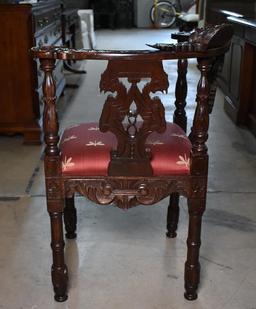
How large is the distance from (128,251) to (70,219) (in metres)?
0.29

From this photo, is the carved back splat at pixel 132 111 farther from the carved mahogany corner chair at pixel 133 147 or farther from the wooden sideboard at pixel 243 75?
the wooden sideboard at pixel 243 75

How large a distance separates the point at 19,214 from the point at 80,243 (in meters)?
0.42

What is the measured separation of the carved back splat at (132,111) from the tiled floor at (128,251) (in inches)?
18.7

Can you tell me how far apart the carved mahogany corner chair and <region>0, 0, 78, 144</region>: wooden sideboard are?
1.72 m

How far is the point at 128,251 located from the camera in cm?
201

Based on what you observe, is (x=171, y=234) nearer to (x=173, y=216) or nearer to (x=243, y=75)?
(x=173, y=216)

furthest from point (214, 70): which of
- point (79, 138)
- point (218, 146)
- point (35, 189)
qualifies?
point (218, 146)

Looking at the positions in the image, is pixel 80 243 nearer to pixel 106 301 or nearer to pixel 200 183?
pixel 106 301

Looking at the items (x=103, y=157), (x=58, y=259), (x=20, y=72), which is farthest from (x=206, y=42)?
(x=20, y=72)

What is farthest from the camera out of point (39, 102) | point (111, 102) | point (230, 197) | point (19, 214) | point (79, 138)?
point (39, 102)

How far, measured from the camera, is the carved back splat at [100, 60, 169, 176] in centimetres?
144

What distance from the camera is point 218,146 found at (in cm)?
338

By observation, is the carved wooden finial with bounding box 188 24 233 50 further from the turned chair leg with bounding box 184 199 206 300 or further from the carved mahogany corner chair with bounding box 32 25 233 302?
the turned chair leg with bounding box 184 199 206 300

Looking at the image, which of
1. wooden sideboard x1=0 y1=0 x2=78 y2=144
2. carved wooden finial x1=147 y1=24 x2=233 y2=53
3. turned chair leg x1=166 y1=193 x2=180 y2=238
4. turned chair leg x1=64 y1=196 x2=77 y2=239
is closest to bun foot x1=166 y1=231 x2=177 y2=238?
turned chair leg x1=166 y1=193 x2=180 y2=238
